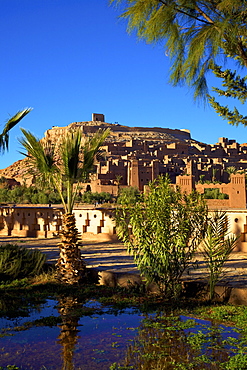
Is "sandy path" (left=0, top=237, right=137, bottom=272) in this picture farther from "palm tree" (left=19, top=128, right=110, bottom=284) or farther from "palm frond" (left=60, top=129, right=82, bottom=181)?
"palm frond" (left=60, top=129, right=82, bottom=181)

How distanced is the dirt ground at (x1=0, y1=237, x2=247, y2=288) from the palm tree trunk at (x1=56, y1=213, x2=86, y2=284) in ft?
2.09

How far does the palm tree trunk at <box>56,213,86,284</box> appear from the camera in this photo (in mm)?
6531

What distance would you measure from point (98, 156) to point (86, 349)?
3795 mm

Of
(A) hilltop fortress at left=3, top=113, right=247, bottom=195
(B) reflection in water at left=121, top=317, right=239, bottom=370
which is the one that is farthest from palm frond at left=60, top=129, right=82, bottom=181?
(A) hilltop fortress at left=3, top=113, right=247, bottom=195

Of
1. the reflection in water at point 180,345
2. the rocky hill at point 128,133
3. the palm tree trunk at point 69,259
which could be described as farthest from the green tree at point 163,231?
the rocky hill at point 128,133

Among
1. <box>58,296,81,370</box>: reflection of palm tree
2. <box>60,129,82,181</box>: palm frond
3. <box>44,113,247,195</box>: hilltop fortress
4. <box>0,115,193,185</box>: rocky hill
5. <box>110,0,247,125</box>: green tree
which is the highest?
<box>0,115,193,185</box>: rocky hill

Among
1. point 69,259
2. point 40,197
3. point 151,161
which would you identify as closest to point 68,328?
point 69,259

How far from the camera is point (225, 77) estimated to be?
5.25 meters

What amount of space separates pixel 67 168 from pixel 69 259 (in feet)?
4.73

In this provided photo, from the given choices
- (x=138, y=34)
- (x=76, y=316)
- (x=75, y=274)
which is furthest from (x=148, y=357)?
(x=138, y=34)

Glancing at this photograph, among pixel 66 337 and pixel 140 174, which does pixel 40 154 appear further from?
pixel 140 174

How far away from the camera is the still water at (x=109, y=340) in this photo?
3.60 meters

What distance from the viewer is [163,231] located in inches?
213

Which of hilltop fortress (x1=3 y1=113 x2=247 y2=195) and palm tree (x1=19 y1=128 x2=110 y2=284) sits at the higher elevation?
hilltop fortress (x1=3 y1=113 x2=247 y2=195)
